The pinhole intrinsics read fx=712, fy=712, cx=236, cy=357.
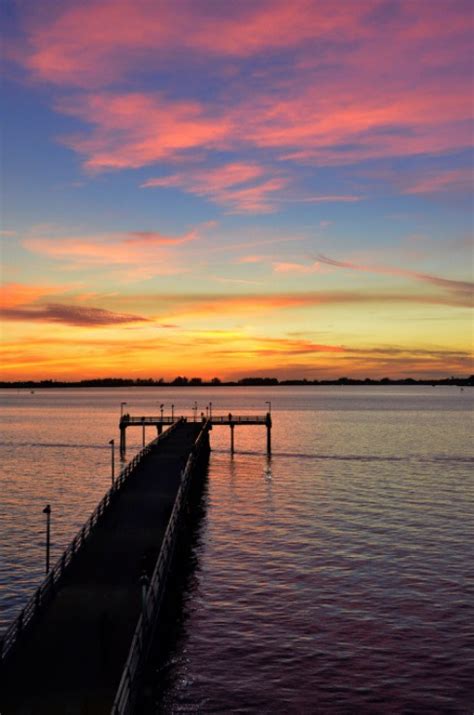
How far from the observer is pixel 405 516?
56.8 meters

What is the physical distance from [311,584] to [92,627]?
16.3 m

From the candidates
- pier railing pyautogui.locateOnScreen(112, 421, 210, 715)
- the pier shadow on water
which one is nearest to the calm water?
the pier shadow on water

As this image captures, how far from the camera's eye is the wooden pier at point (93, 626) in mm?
21000

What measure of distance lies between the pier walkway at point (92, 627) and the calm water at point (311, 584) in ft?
10.5

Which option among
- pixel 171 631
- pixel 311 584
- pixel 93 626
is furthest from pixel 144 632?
pixel 311 584

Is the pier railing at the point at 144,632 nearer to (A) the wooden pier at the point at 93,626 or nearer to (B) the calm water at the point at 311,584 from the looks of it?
(A) the wooden pier at the point at 93,626

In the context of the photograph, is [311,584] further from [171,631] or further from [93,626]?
[93,626]

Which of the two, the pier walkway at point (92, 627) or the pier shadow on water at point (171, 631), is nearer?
the pier walkway at point (92, 627)

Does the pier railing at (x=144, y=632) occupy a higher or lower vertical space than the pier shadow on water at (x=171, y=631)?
higher

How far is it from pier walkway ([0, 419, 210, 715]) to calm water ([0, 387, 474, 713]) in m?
3.19

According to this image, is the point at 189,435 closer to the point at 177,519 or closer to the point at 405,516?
the point at 405,516

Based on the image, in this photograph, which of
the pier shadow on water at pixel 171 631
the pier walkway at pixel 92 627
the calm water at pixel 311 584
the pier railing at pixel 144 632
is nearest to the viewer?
the pier railing at pixel 144 632

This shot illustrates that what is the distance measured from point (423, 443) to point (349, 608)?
8837cm

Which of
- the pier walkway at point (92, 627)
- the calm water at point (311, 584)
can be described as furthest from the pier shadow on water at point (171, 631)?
the pier walkway at point (92, 627)
